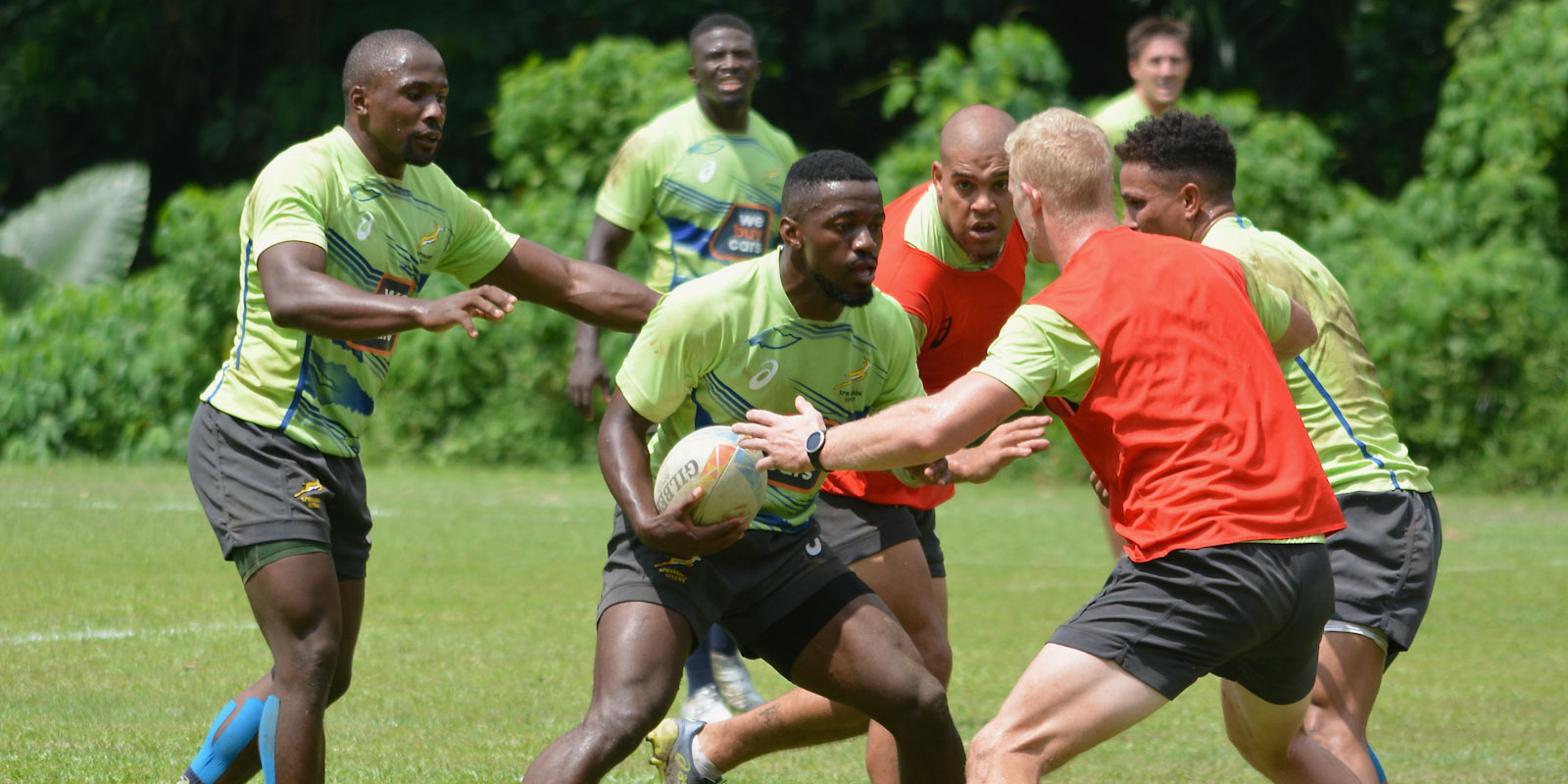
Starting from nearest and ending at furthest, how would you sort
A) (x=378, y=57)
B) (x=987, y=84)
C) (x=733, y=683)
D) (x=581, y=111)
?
1. (x=378, y=57)
2. (x=733, y=683)
3. (x=987, y=84)
4. (x=581, y=111)

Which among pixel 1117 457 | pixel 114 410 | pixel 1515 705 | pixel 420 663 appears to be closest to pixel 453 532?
pixel 420 663

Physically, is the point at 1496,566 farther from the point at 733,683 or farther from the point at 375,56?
the point at 375,56

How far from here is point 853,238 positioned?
469 centimetres

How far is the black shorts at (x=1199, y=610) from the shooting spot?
4035mm

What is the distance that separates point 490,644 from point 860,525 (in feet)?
11.0

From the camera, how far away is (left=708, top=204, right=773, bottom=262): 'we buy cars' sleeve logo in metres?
7.95

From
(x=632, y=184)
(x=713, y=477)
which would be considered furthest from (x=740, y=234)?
(x=713, y=477)

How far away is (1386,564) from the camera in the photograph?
5.04 m

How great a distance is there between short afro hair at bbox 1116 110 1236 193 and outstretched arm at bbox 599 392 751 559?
1708mm

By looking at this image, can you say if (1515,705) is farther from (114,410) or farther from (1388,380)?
(114,410)

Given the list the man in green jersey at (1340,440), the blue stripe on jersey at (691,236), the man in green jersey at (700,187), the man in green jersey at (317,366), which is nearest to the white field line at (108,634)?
the man in green jersey at (700,187)

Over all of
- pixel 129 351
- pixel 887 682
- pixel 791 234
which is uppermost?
pixel 791 234

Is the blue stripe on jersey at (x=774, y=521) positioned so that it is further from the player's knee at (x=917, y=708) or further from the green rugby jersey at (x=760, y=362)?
the player's knee at (x=917, y=708)

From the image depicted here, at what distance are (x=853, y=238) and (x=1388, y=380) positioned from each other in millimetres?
11732
